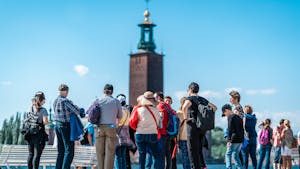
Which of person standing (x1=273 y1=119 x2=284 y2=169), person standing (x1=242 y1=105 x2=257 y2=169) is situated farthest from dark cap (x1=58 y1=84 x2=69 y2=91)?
person standing (x1=273 y1=119 x2=284 y2=169)

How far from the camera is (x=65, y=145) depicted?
11547 millimetres

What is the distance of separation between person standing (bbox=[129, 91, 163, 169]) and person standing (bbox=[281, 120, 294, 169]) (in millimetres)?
6036

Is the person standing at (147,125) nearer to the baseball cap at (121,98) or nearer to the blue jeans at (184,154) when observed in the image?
the baseball cap at (121,98)

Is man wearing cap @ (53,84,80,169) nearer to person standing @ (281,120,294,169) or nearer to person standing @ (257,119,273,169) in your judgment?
person standing @ (257,119,273,169)

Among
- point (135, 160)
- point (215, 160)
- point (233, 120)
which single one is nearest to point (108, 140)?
point (233, 120)

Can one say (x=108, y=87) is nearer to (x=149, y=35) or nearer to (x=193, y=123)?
(x=193, y=123)

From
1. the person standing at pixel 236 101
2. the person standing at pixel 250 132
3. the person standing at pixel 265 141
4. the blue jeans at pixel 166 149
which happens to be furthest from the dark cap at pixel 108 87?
the person standing at pixel 265 141

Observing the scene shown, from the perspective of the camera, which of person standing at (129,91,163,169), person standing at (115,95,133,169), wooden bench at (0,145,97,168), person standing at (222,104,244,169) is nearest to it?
person standing at (129,91,163,169)

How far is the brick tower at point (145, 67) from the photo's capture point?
3777 inches

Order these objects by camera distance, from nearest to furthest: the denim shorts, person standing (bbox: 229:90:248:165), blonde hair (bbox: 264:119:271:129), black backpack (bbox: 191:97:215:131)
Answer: black backpack (bbox: 191:97:215:131)
person standing (bbox: 229:90:248:165)
blonde hair (bbox: 264:119:271:129)
the denim shorts

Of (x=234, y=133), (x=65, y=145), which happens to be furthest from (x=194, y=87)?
(x=65, y=145)

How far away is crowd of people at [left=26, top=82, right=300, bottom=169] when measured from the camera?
11.0 m

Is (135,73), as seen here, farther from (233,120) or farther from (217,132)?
(233,120)

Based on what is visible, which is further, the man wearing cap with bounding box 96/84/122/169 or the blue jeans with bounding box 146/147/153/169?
the blue jeans with bounding box 146/147/153/169
